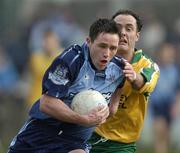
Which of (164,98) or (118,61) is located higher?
(118,61)

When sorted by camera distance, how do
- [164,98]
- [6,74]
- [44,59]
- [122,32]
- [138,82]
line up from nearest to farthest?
[138,82] → [122,32] → [44,59] → [164,98] → [6,74]

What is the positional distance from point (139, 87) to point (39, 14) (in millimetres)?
13363

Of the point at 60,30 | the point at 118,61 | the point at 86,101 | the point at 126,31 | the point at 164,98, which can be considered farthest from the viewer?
the point at 60,30

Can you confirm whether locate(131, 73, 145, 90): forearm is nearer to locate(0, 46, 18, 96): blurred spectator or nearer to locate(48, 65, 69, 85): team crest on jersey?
locate(48, 65, 69, 85): team crest on jersey

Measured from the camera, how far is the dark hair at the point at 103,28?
9.40 m

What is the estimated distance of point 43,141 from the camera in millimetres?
9570

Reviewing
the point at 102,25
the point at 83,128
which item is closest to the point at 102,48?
the point at 102,25

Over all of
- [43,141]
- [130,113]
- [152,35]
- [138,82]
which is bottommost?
[43,141]

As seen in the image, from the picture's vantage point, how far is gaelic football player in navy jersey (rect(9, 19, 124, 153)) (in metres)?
9.27

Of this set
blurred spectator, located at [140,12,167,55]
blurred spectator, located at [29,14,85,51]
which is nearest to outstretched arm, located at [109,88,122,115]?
blurred spectator, located at [29,14,85,51]

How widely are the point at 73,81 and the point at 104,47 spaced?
0.45 m

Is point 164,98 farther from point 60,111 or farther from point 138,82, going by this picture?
point 60,111

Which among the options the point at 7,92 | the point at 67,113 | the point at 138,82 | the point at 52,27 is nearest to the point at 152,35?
the point at 52,27

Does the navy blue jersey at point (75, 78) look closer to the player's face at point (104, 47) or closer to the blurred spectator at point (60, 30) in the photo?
the player's face at point (104, 47)
